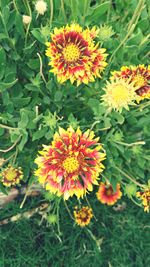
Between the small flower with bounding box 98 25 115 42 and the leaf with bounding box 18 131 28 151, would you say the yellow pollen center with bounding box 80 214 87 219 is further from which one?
the small flower with bounding box 98 25 115 42

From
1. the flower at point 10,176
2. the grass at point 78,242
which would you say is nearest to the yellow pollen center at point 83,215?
the grass at point 78,242

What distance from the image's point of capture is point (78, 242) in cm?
181

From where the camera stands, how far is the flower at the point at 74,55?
1.17 m

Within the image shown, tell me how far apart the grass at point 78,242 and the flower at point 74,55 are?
0.77 meters

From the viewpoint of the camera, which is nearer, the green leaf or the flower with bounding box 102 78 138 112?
the flower with bounding box 102 78 138 112

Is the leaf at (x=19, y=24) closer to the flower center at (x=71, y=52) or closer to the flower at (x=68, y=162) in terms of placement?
the flower center at (x=71, y=52)

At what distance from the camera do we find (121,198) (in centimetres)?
189

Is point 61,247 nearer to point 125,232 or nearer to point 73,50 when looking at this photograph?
point 125,232

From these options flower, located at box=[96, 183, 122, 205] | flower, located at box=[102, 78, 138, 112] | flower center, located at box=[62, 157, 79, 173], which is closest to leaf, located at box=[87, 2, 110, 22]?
flower, located at box=[102, 78, 138, 112]

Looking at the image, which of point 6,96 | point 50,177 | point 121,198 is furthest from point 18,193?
point 50,177

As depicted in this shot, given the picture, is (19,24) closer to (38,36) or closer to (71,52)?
(38,36)

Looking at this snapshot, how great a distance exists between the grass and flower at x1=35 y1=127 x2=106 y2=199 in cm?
64

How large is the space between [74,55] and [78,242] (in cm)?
89

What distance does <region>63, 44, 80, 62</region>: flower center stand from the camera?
→ 1.20 meters
